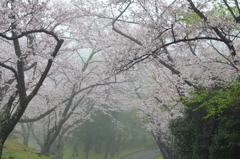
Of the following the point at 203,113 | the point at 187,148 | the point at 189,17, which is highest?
the point at 189,17

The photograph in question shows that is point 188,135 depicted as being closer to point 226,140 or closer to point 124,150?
point 226,140

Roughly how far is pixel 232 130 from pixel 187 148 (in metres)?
3.03

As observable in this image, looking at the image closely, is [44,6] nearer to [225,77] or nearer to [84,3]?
[84,3]

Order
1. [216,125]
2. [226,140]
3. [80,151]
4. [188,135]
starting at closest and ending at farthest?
[226,140]
[216,125]
[188,135]
[80,151]

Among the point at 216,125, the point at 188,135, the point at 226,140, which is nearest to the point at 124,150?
the point at 188,135

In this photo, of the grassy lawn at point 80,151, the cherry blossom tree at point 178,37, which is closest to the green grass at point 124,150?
the grassy lawn at point 80,151

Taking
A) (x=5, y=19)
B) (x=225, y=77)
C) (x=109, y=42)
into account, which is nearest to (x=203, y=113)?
(x=225, y=77)

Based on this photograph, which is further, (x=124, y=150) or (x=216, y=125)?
(x=124, y=150)

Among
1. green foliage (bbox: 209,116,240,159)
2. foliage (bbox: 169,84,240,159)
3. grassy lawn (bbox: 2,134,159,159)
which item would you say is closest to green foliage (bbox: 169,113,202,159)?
foliage (bbox: 169,84,240,159)

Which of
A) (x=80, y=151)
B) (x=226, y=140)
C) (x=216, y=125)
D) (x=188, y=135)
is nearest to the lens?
(x=226, y=140)

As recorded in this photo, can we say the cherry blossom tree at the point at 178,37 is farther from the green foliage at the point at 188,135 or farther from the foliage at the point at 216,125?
the green foliage at the point at 188,135

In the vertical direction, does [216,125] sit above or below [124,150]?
above

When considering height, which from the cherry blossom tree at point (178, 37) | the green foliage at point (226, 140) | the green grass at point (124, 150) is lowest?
the green grass at point (124, 150)

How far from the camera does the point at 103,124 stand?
26984mm
